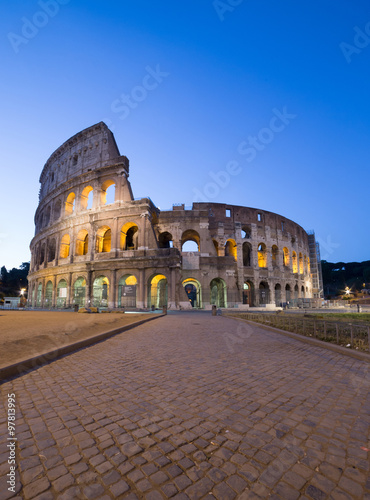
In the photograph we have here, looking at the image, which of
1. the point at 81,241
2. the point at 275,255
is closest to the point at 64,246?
the point at 81,241

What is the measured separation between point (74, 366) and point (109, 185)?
2939 centimetres

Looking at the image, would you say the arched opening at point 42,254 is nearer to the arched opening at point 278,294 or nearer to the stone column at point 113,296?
the stone column at point 113,296

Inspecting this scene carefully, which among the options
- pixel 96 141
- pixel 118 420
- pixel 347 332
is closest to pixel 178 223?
pixel 96 141

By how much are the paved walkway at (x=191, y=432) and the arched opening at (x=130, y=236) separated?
23.9m

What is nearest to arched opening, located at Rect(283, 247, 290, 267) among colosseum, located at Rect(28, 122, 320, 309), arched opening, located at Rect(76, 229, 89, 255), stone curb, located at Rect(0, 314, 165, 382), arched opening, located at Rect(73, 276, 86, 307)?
colosseum, located at Rect(28, 122, 320, 309)

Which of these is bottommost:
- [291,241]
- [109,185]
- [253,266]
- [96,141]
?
[253,266]

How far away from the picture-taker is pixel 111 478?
1.68 meters

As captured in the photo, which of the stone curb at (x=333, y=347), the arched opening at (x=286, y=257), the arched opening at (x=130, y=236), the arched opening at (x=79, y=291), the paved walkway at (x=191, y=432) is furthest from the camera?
the arched opening at (x=286, y=257)

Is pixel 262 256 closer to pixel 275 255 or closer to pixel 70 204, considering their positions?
pixel 275 255

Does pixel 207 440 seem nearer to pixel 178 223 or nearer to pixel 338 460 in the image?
pixel 338 460

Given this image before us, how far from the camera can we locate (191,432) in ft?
7.50

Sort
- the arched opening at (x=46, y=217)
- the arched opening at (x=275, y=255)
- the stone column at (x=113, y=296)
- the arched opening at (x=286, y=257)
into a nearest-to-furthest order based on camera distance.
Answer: the stone column at (x=113, y=296), the arched opening at (x=275, y=255), the arched opening at (x=46, y=217), the arched opening at (x=286, y=257)

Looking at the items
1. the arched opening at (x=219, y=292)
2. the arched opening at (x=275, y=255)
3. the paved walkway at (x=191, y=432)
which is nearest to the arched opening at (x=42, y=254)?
the arched opening at (x=219, y=292)

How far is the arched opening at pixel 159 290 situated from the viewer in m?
28.4
